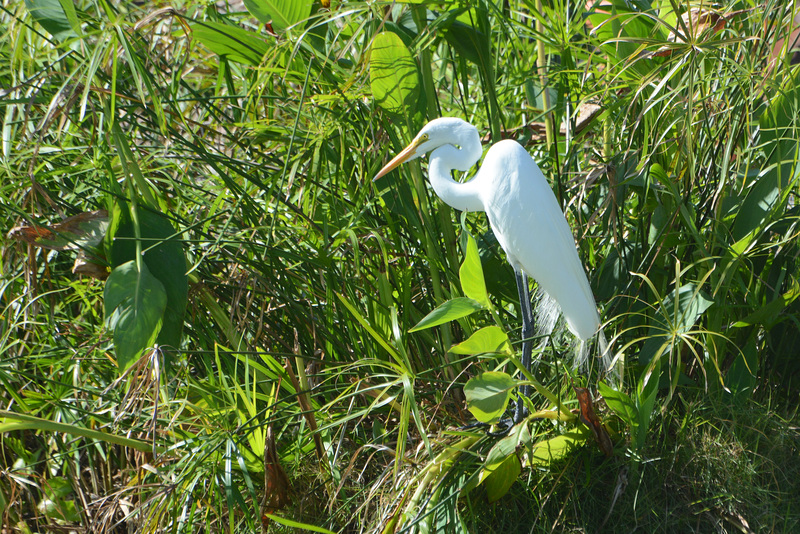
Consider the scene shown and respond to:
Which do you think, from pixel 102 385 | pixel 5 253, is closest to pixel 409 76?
pixel 5 253

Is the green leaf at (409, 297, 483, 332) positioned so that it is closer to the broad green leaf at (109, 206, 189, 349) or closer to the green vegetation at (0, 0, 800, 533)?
the green vegetation at (0, 0, 800, 533)

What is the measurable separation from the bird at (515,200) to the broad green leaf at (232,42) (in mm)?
434

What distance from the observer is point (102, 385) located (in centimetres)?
143

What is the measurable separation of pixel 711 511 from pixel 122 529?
44.5 inches

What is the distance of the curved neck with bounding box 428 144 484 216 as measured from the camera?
999 millimetres

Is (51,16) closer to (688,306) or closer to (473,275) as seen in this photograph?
(473,275)

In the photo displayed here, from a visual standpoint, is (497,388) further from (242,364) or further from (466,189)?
(242,364)

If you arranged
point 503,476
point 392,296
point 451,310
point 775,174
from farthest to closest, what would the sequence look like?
1. point 392,296
2. point 775,174
3. point 503,476
4. point 451,310

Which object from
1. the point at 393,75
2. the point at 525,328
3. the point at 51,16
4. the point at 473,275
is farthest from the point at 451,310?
the point at 51,16

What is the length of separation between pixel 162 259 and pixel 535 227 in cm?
59

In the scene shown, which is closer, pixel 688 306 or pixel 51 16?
pixel 688 306

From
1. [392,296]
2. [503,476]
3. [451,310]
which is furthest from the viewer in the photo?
[392,296]

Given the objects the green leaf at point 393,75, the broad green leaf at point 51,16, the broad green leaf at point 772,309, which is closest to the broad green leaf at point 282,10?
the green leaf at point 393,75

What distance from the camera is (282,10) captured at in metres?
1.21
